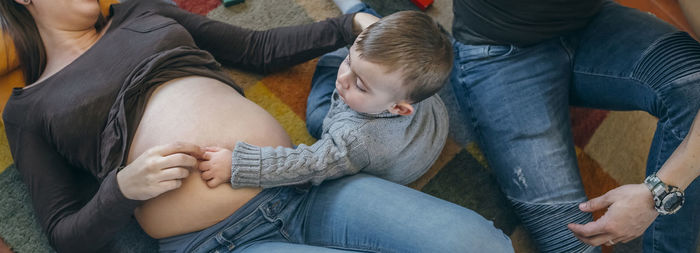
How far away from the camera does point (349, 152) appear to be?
1097 millimetres

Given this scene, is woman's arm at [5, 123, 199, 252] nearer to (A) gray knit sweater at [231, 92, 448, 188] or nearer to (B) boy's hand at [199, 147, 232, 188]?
(B) boy's hand at [199, 147, 232, 188]

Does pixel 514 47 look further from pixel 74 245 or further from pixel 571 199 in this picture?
pixel 74 245

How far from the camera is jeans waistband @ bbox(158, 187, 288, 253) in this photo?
105 cm

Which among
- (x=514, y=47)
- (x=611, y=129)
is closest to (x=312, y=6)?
(x=514, y=47)

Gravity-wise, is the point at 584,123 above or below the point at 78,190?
below

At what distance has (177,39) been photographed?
1184 mm

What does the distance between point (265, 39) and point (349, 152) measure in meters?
0.48

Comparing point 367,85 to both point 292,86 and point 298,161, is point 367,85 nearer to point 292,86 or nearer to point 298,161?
point 298,161

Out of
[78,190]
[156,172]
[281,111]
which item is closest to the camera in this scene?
[156,172]

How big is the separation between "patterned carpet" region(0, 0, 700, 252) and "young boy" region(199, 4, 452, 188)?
0.96 feet

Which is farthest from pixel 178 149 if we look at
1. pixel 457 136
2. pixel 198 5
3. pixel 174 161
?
pixel 457 136

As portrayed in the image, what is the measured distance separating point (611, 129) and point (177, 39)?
137 centimetres

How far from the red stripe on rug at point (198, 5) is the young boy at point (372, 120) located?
26.2 inches

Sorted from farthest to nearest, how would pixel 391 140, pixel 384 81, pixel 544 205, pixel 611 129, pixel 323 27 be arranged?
pixel 611 129 → pixel 323 27 → pixel 544 205 → pixel 391 140 → pixel 384 81
